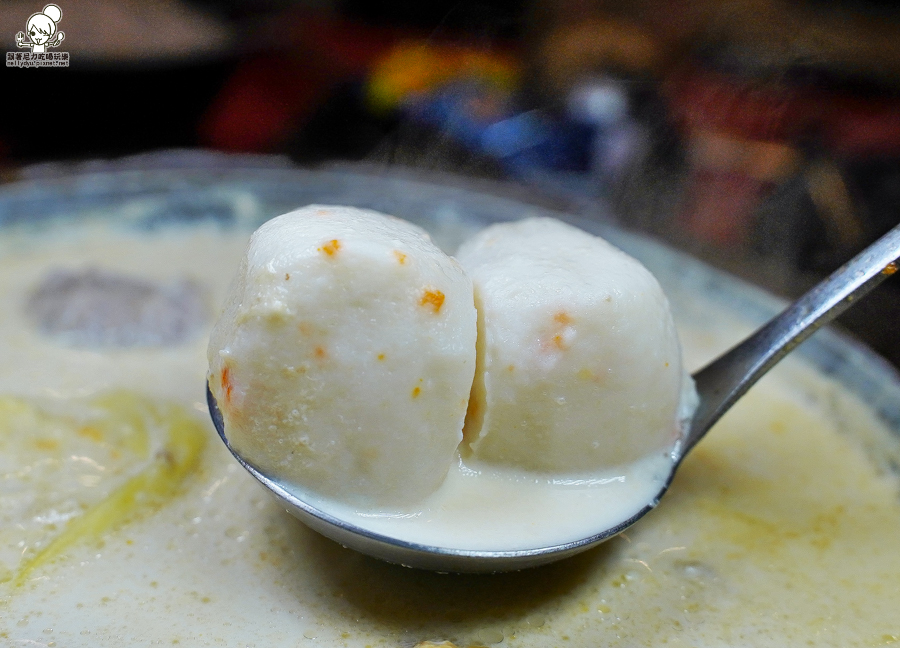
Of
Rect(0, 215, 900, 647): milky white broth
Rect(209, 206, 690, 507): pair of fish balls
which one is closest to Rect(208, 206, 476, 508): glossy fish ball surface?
Rect(209, 206, 690, 507): pair of fish balls

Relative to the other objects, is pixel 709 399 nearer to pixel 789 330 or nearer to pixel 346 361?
pixel 789 330

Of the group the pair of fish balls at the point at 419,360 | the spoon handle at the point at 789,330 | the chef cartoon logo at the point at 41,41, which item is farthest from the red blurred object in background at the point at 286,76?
the spoon handle at the point at 789,330

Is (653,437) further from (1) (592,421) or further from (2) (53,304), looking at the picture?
(2) (53,304)

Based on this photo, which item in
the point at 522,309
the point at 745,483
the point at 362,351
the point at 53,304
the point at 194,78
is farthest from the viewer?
the point at 194,78

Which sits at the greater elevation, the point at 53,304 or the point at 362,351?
the point at 362,351

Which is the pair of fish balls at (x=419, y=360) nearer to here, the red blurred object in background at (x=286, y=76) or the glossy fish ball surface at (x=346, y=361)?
the glossy fish ball surface at (x=346, y=361)

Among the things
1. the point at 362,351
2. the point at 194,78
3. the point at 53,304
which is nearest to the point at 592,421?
the point at 362,351

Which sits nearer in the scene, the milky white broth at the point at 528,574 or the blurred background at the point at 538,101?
the milky white broth at the point at 528,574
